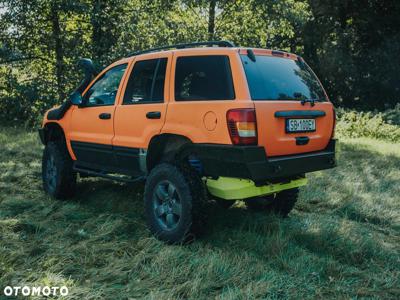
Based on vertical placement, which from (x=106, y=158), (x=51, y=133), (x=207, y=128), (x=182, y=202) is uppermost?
(x=207, y=128)

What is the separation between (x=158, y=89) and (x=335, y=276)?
240 cm

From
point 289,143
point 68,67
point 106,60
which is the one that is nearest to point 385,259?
point 289,143

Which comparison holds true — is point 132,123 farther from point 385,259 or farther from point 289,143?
point 385,259

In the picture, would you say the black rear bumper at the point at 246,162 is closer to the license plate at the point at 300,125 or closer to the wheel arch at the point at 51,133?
the license plate at the point at 300,125

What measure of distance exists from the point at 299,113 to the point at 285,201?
54.5 inches

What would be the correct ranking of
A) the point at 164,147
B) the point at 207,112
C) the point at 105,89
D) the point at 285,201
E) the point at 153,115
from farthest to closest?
the point at 105,89 < the point at 285,201 < the point at 164,147 < the point at 153,115 < the point at 207,112

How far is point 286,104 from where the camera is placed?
13.5ft

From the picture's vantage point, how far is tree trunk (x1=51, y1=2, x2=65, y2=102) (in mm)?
13945

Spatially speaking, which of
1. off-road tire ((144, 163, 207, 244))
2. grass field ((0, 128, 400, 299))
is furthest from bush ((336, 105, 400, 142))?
off-road tire ((144, 163, 207, 244))

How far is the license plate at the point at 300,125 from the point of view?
162 inches

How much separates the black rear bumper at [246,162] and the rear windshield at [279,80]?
1.65 ft
